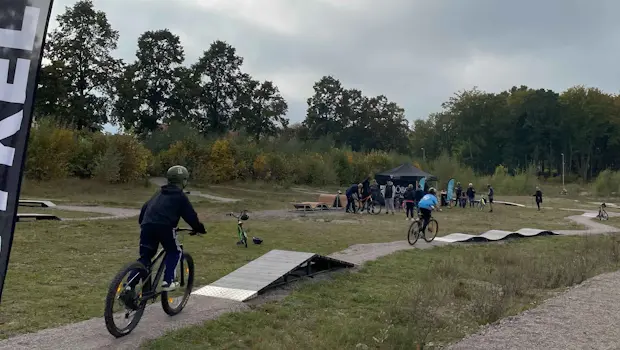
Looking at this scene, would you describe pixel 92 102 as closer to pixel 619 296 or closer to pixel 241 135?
pixel 241 135

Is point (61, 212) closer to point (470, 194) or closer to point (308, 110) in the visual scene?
point (470, 194)

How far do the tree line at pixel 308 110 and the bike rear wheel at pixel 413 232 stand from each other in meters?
25.8

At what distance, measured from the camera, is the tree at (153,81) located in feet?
→ 166

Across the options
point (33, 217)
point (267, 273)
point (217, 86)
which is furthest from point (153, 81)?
point (267, 273)

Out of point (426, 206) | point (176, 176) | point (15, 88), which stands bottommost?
point (426, 206)

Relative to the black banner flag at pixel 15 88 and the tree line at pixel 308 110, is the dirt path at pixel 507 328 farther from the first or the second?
the tree line at pixel 308 110

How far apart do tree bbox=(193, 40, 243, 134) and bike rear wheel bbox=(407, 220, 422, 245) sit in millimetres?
45138

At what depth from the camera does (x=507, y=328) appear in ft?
20.6

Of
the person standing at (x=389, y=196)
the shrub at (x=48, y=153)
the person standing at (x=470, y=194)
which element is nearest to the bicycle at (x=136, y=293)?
the person standing at (x=389, y=196)

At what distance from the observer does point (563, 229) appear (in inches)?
819

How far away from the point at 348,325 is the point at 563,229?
56.6 feet

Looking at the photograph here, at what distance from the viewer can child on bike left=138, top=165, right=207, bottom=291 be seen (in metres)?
5.69

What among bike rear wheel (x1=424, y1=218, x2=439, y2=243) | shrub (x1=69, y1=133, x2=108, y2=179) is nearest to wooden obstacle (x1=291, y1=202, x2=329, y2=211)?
bike rear wheel (x1=424, y1=218, x2=439, y2=243)

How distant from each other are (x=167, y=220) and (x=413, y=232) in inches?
386
